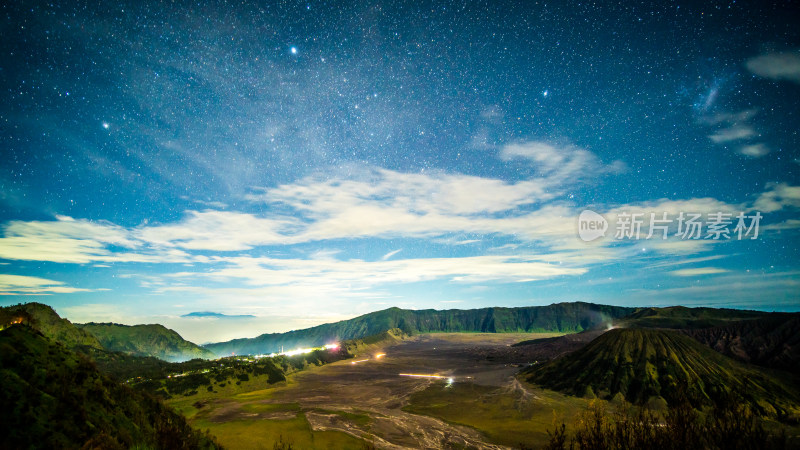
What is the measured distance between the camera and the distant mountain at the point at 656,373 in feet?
223

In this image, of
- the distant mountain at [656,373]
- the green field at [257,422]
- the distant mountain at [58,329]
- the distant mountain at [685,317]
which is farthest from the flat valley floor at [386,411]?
the distant mountain at [58,329]

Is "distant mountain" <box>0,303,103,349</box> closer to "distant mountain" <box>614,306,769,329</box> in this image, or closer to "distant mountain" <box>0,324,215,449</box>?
"distant mountain" <box>0,324,215,449</box>

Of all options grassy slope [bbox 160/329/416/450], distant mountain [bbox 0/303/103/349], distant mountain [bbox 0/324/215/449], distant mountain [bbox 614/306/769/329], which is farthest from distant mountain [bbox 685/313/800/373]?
distant mountain [bbox 0/303/103/349]

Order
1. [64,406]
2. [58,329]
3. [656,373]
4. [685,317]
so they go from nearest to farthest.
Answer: [64,406]
[656,373]
[58,329]
[685,317]

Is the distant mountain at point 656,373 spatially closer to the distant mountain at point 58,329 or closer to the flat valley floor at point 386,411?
the flat valley floor at point 386,411

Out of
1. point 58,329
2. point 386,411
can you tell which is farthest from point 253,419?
point 58,329

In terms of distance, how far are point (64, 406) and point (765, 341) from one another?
5972 inches

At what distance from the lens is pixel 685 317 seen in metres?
162

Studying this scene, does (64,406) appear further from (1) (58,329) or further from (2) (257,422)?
(1) (58,329)

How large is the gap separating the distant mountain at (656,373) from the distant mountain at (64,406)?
3304 inches

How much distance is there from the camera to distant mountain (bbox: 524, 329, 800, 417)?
6800cm

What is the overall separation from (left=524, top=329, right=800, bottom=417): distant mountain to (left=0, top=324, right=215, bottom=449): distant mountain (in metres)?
83.9

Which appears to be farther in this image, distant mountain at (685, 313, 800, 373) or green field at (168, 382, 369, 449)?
distant mountain at (685, 313, 800, 373)

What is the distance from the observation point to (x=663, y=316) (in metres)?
172
